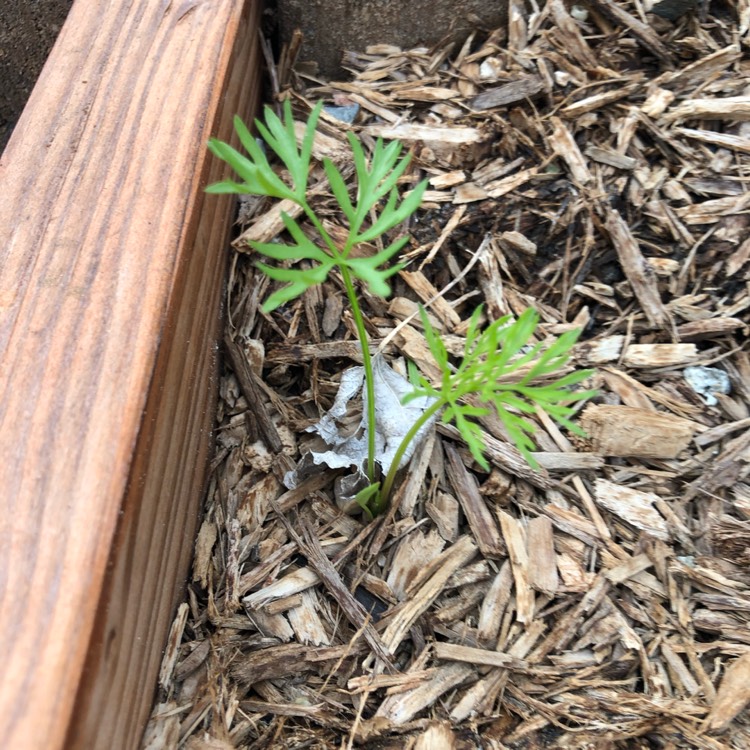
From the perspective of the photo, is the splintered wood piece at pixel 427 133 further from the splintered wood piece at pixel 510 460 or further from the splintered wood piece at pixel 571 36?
the splintered wood piece at pixel 510 460

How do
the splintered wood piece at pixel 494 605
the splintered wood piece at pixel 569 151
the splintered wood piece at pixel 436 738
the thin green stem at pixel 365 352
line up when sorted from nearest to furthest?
the thin green stem at pixel 365 352 → the splintered wood piece at pixel 436 738 → the splintered wood piece at pixel 494 605 → the splintered wood piece at pixel 569 151

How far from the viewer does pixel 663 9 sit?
4.27 ft

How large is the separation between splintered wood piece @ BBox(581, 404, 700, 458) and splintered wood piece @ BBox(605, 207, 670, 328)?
0.57ft

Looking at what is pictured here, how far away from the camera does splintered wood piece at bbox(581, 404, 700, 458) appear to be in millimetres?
1136

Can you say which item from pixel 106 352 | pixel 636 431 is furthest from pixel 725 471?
pixel 106 352

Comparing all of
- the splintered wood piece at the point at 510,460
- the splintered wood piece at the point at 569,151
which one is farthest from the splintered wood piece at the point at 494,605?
the splintered wood piece at the point at 569,151

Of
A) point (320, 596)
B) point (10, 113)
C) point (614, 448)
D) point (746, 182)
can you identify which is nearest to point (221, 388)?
point (320, 596)

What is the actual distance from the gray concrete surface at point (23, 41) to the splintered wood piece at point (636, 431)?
117 cm

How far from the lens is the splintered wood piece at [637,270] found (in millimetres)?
1218

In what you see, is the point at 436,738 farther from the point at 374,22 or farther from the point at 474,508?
the point at 374,22

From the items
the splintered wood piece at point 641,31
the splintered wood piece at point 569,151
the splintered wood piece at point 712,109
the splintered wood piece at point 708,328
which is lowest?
the splintered wood piece at point 708,328

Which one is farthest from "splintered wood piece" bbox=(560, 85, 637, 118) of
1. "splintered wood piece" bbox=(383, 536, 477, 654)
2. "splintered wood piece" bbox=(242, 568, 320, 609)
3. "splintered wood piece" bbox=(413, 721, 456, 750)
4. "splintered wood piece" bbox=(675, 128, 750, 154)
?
"splintered wood piece" bbox=(413, 721, 456, 750)

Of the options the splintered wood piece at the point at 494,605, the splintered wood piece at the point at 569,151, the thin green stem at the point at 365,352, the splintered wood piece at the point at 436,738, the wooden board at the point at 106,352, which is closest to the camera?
the wooden board at the point at 106,352

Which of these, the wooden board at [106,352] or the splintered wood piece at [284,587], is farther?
the splintered wood piece at [284,587]
